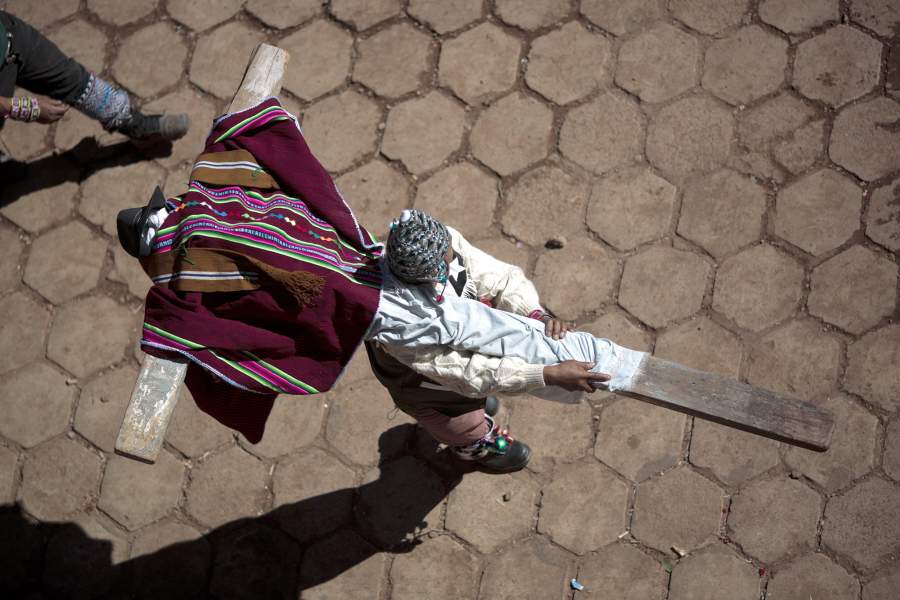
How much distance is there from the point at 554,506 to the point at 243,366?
1.84 m

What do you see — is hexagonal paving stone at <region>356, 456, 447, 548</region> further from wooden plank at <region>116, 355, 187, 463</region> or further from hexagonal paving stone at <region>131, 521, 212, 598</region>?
wooden plank at <region>116, 355, 187, 463</region>

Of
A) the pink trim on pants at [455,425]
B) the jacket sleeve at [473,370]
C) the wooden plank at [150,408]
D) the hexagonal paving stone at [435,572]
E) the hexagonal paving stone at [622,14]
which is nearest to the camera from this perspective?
the wooden plank at [150,408]

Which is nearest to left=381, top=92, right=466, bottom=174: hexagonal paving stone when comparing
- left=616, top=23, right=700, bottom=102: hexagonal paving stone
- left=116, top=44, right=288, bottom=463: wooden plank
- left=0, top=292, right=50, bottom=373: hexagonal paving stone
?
left=616, top=23, right=700, bottom=102: hexagonal paving stone

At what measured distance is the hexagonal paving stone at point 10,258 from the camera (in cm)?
431

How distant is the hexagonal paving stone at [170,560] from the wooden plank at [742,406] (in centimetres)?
245

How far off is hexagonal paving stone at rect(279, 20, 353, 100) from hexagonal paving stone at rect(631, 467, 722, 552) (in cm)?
276

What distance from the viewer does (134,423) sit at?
2.27 metres

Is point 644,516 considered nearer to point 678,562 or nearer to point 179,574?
point 678,562

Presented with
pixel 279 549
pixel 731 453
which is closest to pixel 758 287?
pixel 731 453

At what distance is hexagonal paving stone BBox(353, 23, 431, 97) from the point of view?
4383 mm

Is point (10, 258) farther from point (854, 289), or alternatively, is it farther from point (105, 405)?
point (854, 289)

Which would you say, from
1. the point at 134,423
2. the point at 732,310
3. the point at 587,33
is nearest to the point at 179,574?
the point at 134,423

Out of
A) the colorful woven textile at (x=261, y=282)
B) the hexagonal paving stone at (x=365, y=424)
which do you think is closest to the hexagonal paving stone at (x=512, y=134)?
the hexagonal paving stone at (x=365, y=424)

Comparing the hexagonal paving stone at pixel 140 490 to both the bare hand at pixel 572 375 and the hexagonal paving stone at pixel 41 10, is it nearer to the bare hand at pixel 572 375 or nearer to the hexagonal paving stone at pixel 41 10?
the bare hand at pixel 572 375
